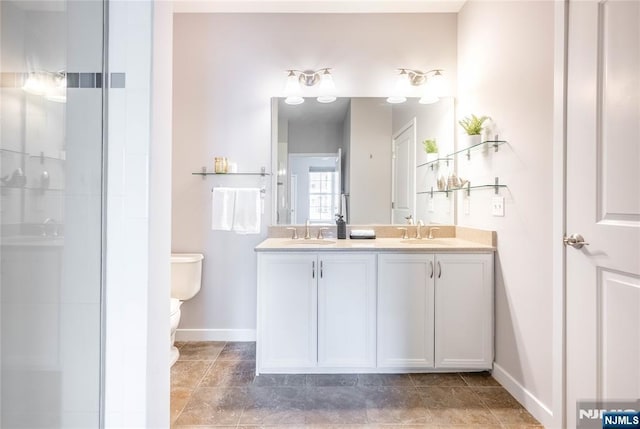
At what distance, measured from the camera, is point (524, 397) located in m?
1.71

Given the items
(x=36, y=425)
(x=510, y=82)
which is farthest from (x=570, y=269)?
(x=36, y=425)

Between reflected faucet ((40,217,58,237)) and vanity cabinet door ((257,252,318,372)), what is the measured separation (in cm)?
112

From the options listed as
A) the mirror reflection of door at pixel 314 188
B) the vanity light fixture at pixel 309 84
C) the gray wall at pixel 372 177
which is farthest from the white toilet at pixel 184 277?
the vanity light fixture at pixel 309 84

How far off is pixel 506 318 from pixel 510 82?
4.60 ft

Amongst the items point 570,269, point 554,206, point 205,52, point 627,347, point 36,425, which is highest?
point 205,52

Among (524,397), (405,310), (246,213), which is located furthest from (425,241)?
(246,213)

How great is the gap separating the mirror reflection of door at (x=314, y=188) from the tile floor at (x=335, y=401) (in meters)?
1.18

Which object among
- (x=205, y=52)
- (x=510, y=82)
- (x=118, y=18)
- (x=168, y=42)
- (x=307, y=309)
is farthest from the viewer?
(x=205, y=52)

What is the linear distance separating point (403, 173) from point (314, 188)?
734 millimetres

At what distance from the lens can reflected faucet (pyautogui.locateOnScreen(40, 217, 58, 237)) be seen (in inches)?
37.4

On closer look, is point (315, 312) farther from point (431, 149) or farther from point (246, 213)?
point (431, 149)

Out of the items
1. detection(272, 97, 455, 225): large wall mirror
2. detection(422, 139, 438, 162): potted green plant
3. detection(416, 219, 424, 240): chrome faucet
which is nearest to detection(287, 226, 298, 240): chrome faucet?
detection(272, 97, 455, 225): large wall mirror

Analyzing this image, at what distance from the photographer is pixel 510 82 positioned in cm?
184

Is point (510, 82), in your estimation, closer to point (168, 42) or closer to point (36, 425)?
point (168, 42)
